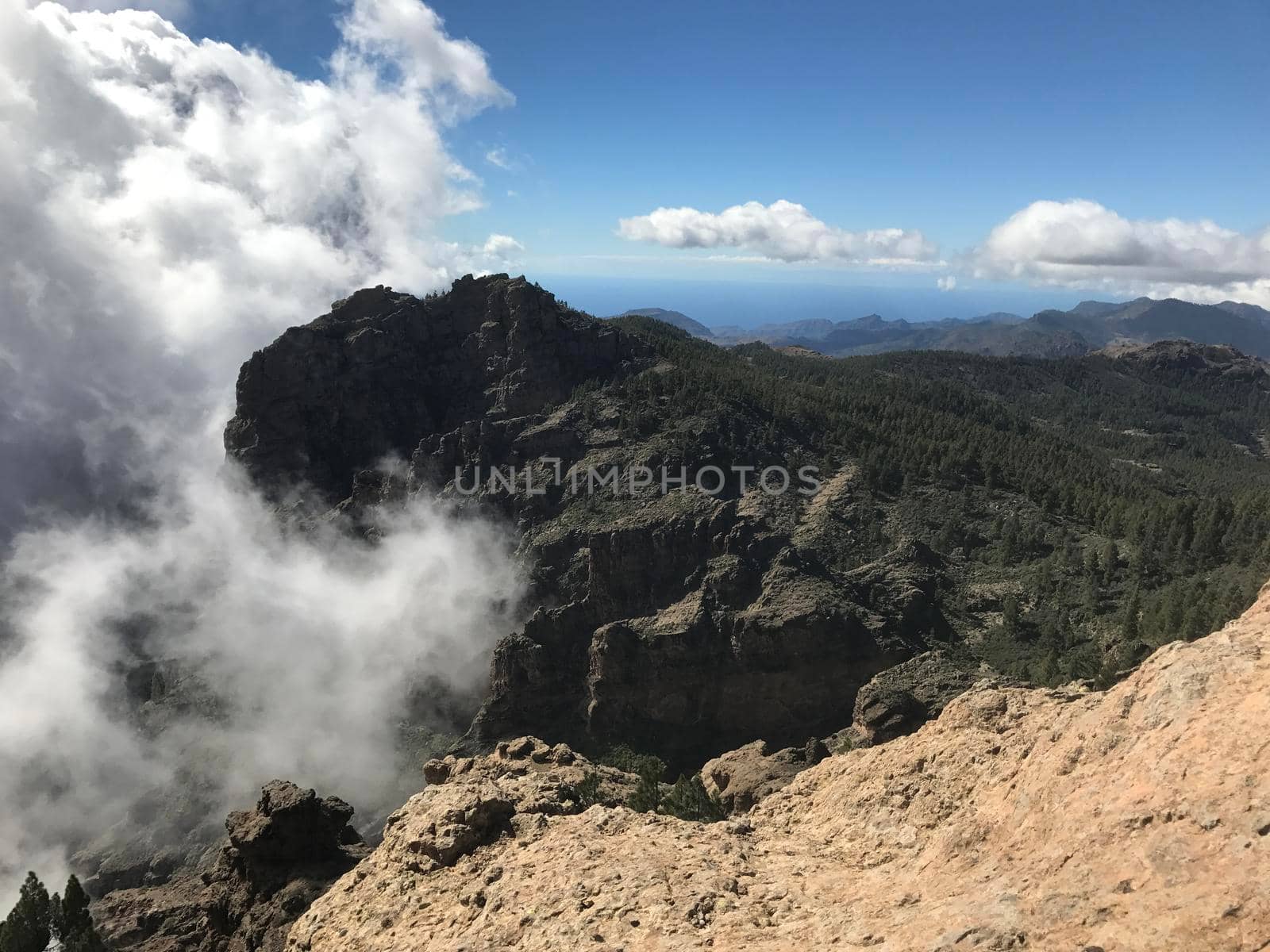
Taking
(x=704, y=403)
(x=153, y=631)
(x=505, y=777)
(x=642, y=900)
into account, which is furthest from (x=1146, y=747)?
(x=153, y=631)

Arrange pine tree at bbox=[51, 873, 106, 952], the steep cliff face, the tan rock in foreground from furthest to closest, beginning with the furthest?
the steep cliff face
pine tree at bbox=[51, 873, 106, 952]
the tan rock in foreground

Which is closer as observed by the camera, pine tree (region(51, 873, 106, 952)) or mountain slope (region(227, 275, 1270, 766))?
pine tree (region(51, 873, 106, 952))

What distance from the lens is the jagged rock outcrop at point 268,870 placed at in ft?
152

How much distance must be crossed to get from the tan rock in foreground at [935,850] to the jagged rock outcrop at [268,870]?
1020 centimetres

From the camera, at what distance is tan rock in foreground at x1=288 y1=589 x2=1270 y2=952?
18.0 meters

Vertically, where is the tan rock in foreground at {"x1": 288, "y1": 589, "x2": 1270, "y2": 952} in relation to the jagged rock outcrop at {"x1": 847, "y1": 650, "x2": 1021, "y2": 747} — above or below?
above

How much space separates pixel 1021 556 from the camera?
107438mm

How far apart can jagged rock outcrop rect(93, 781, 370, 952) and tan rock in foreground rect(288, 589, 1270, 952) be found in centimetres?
1020

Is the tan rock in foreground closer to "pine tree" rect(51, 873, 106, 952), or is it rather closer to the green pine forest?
"pine tree" rect(51, 873, 106, 952)

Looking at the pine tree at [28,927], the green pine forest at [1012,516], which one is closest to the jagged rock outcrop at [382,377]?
the green pine forest at [1012,516]

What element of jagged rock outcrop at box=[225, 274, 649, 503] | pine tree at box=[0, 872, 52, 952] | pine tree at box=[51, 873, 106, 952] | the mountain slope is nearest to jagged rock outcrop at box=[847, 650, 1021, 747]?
the mountain slope

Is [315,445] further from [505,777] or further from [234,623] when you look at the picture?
[505,777]

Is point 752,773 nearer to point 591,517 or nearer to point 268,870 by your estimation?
point 268,870

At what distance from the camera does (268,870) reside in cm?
4966
